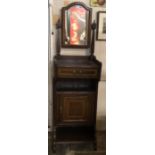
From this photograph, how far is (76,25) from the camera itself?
2.63 meters

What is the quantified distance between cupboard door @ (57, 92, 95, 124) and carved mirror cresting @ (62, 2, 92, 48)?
0.61 metres

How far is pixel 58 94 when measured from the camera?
2.44m

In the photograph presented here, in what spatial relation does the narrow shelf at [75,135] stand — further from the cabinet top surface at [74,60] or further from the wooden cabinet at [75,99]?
the cabinet top surface at [74,60]

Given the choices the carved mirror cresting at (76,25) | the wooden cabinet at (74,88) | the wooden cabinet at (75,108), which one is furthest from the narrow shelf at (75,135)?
the carved mirror cresting at (76,25)

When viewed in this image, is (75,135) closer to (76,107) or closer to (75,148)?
(75,148)

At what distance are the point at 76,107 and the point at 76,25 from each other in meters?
0.94

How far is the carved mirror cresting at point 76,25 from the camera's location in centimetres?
260

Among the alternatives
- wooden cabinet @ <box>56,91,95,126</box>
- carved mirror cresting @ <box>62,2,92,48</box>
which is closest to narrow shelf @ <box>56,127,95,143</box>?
wooden cabinet @ <box>56,91,95,126</box>

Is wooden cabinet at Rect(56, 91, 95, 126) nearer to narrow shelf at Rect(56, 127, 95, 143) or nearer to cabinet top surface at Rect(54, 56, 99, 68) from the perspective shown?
narrow shelf at Rect(56, 127, 95, 143)

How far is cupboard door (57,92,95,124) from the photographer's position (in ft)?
8.03
